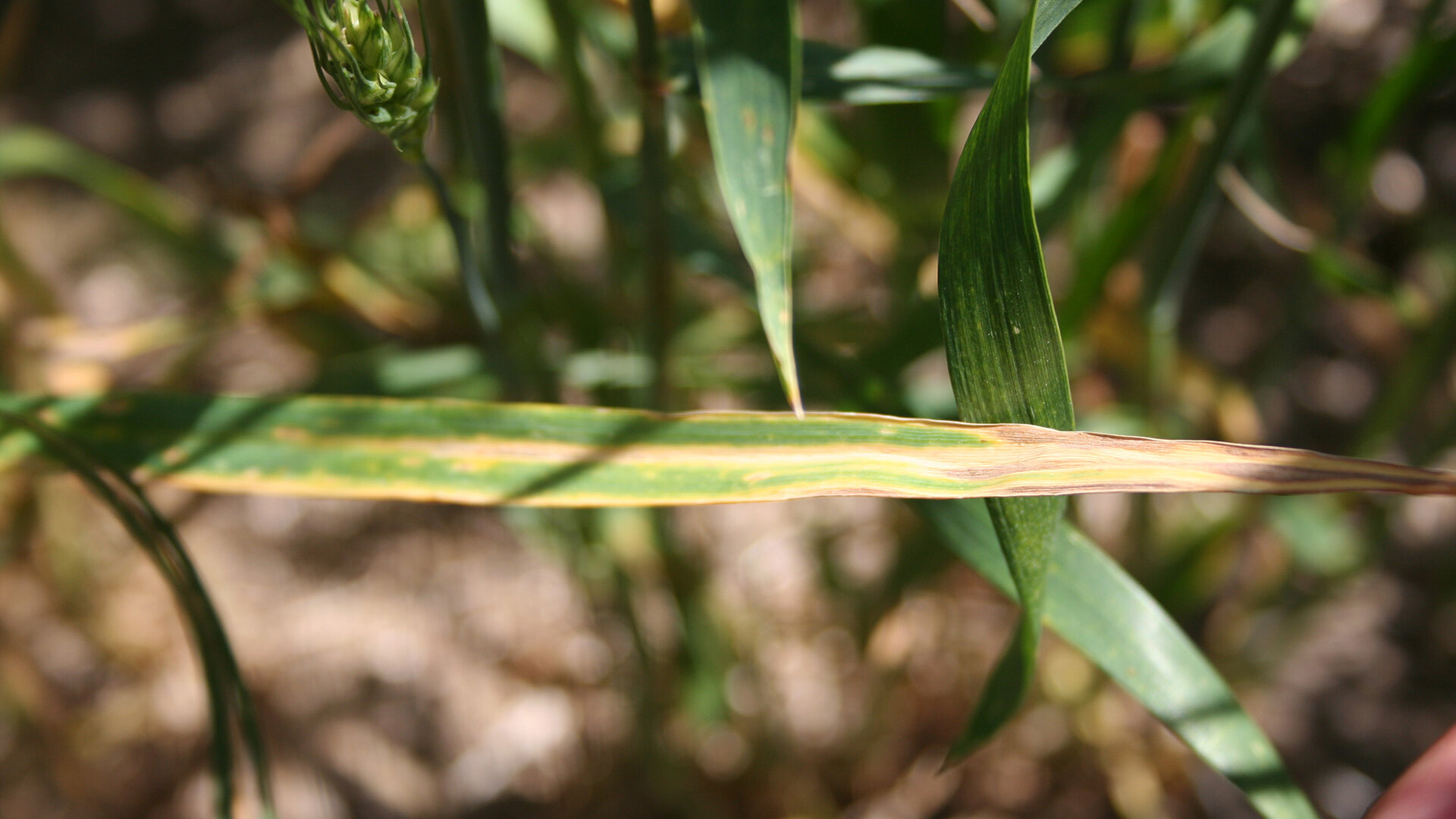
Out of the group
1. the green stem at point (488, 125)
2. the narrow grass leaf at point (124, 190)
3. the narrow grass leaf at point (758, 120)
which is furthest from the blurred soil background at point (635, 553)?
the narrow grass leaf at point (758, 120)

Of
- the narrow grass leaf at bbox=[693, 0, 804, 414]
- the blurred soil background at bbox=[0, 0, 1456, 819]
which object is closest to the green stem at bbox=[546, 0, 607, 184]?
the blurred soil background at bbox=[0, 0, 1456, 819]

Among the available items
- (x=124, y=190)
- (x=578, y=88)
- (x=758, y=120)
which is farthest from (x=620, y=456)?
(x=124, y=190)

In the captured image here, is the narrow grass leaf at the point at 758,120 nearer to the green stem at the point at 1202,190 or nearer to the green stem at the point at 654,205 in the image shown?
the green stem at the point at 654,205

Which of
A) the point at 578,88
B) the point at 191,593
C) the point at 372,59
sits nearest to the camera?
the point at 372,59

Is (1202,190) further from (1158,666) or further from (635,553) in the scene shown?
(635,553)

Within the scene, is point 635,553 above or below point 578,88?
below

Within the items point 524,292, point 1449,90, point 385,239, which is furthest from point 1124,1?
point 1449,90

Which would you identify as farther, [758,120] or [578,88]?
[578,88]
